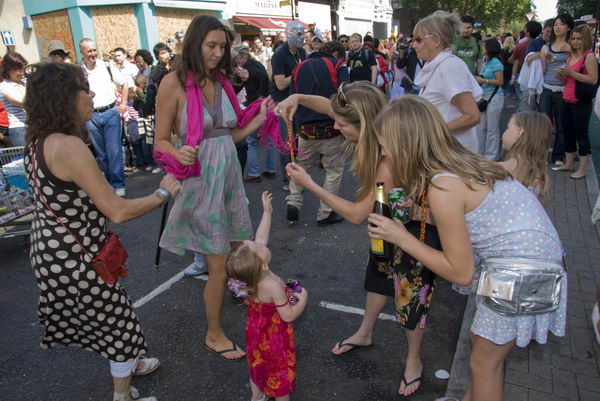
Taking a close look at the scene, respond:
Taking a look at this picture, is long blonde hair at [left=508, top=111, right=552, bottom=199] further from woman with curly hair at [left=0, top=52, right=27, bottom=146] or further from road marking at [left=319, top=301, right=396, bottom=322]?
woman with curly hair at [left=0, top=52, right=27, bottom=146]

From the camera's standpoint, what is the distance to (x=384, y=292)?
260 cm

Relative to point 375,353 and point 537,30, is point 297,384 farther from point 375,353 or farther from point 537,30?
point 537,30

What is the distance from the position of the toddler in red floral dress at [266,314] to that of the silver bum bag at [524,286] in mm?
950

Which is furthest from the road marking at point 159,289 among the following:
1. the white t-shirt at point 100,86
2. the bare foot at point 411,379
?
the white t-shirt at point 100,86

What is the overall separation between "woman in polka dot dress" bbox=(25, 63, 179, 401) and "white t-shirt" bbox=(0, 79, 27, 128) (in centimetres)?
414

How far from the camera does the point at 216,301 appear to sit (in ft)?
9.45

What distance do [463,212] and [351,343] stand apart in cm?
149

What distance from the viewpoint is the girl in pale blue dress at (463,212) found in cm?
174

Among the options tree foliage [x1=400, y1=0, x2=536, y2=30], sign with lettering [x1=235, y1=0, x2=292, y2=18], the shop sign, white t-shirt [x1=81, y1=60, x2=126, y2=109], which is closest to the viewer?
white t-shirt [x1=81, y1=60, x2=126, y2=109]

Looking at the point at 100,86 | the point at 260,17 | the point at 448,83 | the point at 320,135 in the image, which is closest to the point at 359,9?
the point at 260,17

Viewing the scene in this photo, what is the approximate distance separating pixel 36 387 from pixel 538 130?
3.64m

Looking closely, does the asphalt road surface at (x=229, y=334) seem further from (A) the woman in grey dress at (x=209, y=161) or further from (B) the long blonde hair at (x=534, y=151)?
(B) the long blonde hair at (x=534, y=151)

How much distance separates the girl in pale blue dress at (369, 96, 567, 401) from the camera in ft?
5.72

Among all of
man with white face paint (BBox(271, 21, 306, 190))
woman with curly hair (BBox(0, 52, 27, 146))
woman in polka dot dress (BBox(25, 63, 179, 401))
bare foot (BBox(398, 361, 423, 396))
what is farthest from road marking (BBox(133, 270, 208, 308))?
woman with curly hair (BBox(0, 52, 27, 146))
